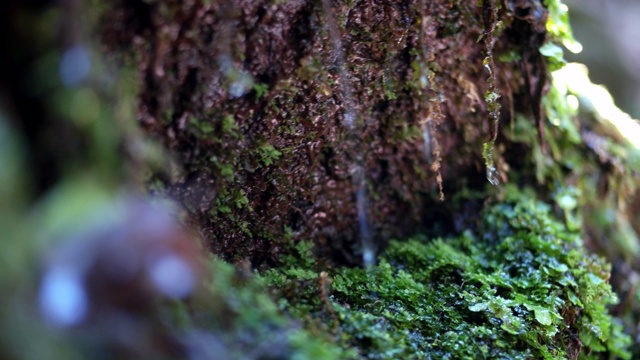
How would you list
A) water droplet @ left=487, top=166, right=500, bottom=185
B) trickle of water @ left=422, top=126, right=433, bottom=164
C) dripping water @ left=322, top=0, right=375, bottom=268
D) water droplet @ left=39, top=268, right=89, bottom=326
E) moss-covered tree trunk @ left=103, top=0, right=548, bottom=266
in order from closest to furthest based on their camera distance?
1. water droplet @ left=39, top=268, right=89, bottom=326
2. moss-covered tree trunk @ left=103, top=0, right=548, bottom=266
3. dripping water @ left=322, top=0, right=375, bottom=268
4. water droplet @ left=487, top=166, right=500, bottom=185
5. trickle of water @ left=422, top=126, right=433, bottom=164

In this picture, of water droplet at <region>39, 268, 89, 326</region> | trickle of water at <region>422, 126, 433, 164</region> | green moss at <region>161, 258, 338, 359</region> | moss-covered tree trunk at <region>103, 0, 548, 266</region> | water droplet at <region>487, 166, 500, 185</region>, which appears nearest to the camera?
water droplet at <region>39, 268, 89, 326</region>

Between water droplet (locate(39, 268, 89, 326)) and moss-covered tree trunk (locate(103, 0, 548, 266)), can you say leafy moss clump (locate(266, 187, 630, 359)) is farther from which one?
water droplet (locate(39, 268, 89, 326))

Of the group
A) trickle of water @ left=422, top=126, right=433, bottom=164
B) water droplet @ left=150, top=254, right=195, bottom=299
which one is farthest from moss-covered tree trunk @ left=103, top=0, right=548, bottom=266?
water droplet @ left=150, top=254, right=195, bottom=299

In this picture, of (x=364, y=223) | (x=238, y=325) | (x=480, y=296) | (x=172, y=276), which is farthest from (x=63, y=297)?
(x=364, y=223)

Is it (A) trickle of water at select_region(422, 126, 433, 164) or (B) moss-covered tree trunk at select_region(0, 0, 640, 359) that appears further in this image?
(A) trickle of water at select_region(422, 126, 433, 164)

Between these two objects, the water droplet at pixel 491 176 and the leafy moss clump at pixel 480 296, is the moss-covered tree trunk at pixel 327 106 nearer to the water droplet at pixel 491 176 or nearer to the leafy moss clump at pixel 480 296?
the water droplet at pixel 491 176

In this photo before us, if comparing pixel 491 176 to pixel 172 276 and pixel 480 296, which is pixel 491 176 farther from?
pixel 172 276

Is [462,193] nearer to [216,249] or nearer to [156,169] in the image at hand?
[216,249]

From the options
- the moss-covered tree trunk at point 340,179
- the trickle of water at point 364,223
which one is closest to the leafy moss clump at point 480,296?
the moss-covered tree trunk at point 340,179
